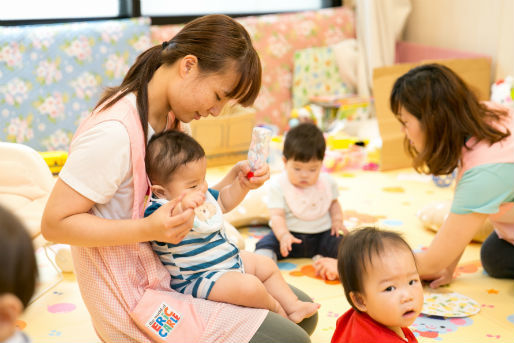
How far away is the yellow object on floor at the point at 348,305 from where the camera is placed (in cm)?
176

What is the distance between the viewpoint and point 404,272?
50.9 inches

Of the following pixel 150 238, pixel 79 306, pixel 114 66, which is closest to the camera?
pixel 150 238

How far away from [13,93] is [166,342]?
233 cm

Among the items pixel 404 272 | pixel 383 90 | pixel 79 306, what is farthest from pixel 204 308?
pixel 383 90

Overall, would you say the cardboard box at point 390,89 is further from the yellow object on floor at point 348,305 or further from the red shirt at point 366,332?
the red shirt at point 366,332

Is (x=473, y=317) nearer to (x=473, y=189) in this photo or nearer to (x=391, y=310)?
(x=473, y=189)

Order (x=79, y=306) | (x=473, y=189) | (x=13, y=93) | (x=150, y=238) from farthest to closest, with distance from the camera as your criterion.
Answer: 1. (x=13, y=93)
2. (x=79, y=306)
3. (x=473, y=189)
4. (x=150, y=238)

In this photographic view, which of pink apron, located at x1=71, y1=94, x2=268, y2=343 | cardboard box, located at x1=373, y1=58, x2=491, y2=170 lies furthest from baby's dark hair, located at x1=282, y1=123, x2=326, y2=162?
cardboard box, located at x1=373, y1=58, x2=491, y2=170

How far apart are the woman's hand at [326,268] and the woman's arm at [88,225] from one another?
976mm

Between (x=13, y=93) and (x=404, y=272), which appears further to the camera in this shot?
(x=13, y=93)

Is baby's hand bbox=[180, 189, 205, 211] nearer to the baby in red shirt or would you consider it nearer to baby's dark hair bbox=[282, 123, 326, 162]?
the baby in red shirt

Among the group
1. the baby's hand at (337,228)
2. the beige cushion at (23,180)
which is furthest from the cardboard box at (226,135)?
the beige cushion at (23,180)

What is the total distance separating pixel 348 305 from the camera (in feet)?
6.41

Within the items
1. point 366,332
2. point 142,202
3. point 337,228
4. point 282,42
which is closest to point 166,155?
point 142,202
